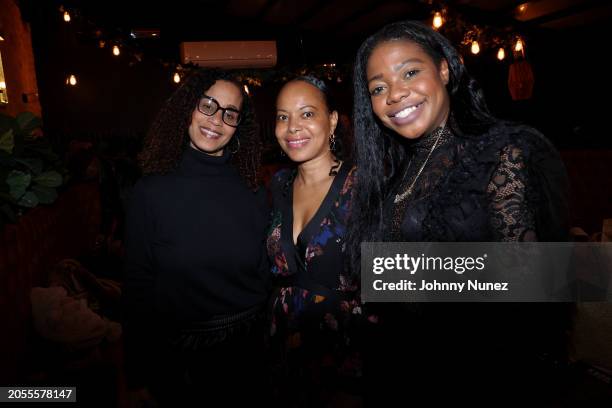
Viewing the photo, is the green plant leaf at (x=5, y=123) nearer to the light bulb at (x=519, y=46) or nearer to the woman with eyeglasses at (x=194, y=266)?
the woman with eyeglasses at (x=194, y=266)

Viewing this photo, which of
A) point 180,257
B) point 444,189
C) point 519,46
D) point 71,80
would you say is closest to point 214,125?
point 180,257

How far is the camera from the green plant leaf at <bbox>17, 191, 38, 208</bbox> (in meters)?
2.38

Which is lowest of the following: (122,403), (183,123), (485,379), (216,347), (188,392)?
(122,403)

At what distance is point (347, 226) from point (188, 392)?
3.38ft

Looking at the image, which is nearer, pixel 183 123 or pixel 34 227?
pixel 183 123

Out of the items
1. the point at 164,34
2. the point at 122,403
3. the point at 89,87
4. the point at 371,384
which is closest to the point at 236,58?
the point at 164,34

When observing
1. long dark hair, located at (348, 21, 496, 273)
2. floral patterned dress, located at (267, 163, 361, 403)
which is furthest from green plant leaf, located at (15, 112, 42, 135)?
long dark hair, located at (348, 21, 496, 273)

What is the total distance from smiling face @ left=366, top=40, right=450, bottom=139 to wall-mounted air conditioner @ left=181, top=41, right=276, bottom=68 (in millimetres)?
8197

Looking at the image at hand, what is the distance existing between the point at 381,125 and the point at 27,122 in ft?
7.16

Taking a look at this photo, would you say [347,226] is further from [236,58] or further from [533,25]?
[236,58]

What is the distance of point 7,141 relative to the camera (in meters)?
2.14

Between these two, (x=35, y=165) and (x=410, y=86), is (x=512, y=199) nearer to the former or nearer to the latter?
(x=410, y=86)

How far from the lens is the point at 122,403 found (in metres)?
2.27

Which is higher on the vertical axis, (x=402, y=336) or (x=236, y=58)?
(x=236, y=58)
